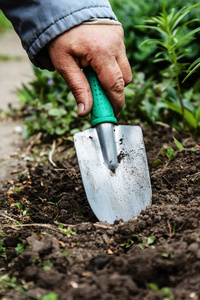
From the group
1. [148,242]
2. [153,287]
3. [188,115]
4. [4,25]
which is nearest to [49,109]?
[188,115]

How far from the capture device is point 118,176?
5.74 feet

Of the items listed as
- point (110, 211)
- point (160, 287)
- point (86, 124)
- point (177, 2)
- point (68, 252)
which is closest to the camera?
point (160, 287)

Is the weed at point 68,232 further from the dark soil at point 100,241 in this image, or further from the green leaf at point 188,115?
the green leaf at point 188,115

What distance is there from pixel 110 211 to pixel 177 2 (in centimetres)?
281

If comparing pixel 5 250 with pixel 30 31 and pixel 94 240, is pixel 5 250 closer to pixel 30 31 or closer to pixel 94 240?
pixel 94 240

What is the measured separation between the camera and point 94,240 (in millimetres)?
1486

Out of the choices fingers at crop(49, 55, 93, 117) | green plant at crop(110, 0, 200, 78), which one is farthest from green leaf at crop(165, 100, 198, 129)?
green plant at crop(110, 0, 200, 78)

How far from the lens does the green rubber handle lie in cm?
178

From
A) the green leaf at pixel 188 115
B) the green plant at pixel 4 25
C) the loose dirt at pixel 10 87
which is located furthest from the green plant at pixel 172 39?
the green plant at pixel 4 25

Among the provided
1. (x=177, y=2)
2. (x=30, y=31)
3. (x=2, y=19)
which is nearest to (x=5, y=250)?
(x=30, y=31)

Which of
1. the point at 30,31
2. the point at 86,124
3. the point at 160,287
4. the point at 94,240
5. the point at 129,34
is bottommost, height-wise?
the point at 160,287

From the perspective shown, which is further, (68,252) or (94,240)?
(94,240)

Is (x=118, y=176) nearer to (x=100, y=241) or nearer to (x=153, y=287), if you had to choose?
(x=100, y=241)

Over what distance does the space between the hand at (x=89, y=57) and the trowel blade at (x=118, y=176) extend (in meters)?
0.20
